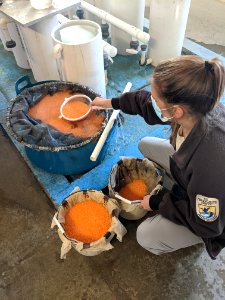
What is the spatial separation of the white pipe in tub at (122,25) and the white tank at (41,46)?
408 mm

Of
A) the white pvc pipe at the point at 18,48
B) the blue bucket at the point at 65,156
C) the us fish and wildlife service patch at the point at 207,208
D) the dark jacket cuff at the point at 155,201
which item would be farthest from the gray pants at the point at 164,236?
the white pvc pipe at the point at 18,48

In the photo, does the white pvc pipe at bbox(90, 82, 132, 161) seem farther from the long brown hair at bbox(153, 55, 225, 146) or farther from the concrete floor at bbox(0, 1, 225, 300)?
the long brown hair at bbox(153, 55, 225, 146)

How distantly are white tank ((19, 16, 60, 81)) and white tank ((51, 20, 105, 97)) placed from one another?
12 cm

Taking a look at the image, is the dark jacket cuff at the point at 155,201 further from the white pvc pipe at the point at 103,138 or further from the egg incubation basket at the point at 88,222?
the white pvc pipe at the point at 103,138

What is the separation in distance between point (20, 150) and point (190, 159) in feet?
3.98

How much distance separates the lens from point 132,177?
1.51m

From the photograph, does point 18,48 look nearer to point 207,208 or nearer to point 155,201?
point 155,201

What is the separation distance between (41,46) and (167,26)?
901 millimetres

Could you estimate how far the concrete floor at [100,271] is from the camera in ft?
4.25

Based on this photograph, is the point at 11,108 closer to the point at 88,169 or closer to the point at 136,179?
the point at 88,169

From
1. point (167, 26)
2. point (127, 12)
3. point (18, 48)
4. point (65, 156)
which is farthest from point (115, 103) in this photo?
point (18, 48)

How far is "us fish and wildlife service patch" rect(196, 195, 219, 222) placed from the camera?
90 centimetres

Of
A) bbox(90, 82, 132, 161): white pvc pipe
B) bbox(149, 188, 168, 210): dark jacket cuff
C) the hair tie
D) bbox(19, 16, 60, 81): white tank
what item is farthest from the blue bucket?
the hair tie

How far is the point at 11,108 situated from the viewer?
160 centimetres
